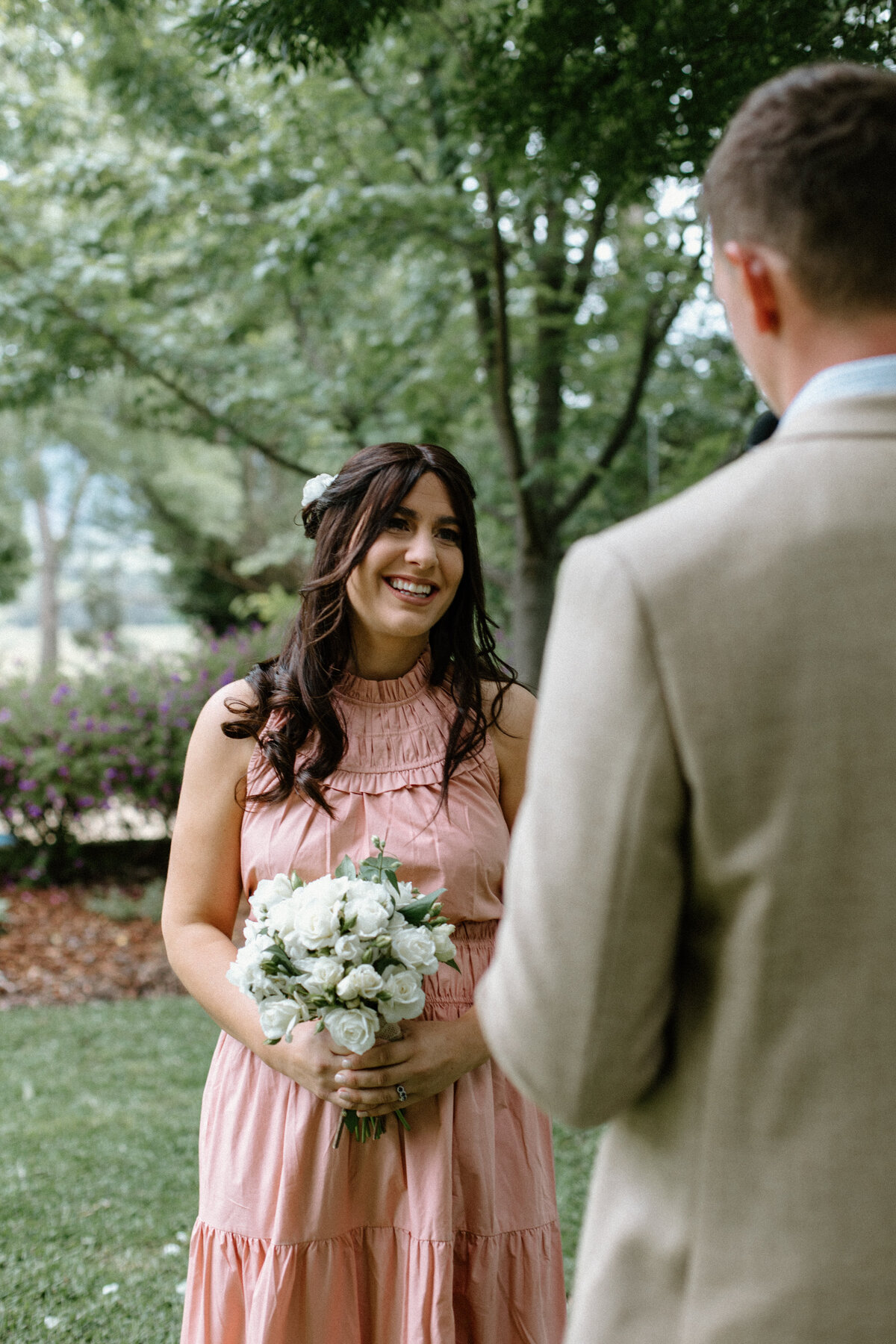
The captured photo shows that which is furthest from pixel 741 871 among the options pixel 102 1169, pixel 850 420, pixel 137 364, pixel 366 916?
pixel 137 364

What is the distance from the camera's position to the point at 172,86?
654 cm

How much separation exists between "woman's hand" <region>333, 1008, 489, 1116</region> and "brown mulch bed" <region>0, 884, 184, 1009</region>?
522 centimetres

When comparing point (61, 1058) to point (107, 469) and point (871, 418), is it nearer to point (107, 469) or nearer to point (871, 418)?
point (871, 418)

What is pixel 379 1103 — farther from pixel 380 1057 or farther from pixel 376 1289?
pixel 376 1289

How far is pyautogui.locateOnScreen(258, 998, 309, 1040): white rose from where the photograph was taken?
1788 mm

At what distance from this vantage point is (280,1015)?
179 cm

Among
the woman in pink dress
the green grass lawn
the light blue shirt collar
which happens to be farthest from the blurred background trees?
the green grass lawn

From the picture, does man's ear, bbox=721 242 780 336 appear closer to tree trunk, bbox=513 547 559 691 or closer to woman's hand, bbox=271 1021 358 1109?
woman's hand, bbox=271 1021 358 1109

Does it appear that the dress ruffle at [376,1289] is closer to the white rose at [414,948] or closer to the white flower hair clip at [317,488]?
the white rose at [414,948]

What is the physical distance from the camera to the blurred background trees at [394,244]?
378cm

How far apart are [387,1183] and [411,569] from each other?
119 cm

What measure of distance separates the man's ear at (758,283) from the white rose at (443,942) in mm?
1168

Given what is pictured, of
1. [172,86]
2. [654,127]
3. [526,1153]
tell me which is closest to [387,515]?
[526,1153]

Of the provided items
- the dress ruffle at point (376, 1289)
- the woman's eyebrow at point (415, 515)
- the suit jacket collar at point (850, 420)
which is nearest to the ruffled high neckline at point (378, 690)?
the woman's eyebrow at point (415, 515)
